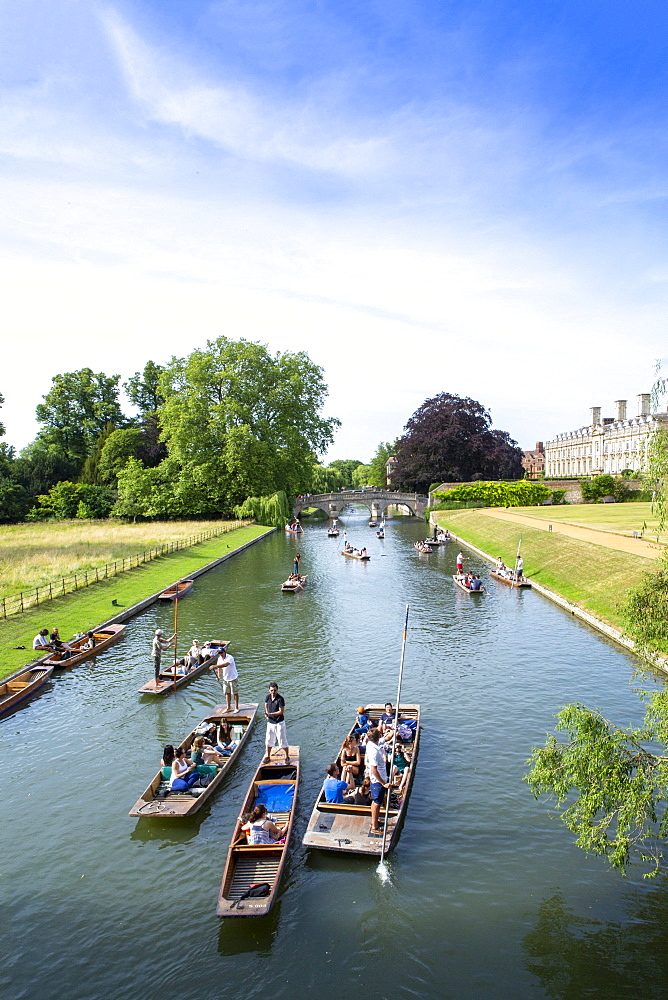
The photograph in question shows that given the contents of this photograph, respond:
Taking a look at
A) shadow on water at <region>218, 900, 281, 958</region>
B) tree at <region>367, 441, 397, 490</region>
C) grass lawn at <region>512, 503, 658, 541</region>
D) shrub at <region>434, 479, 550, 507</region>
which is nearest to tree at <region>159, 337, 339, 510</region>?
shrub at <region>434, 479, 550, 507</region>

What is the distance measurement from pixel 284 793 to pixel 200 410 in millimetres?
63450

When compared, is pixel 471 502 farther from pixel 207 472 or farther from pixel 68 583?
pixel 68 583

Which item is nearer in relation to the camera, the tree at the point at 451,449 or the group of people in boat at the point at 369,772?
the group of people in boat at the point at 369,772

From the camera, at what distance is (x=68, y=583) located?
35.2 m

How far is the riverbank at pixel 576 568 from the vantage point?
3055 cm

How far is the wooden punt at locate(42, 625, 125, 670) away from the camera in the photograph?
24.0 metres

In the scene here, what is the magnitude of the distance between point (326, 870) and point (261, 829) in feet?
4.69

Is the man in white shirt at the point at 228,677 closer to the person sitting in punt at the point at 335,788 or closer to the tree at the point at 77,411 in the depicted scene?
the person sitting in punt at the point at 335,788

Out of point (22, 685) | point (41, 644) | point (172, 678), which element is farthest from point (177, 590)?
point (22, 685)

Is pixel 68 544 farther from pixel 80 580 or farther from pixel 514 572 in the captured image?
pixel 514 572

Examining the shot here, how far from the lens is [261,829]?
40.8 ft

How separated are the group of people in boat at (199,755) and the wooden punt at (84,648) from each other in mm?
8640

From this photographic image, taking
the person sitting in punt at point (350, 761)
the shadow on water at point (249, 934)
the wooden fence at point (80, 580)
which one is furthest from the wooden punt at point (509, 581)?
the shadow on water at point (249, 934)

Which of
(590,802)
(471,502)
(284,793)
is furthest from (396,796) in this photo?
(471,502)
